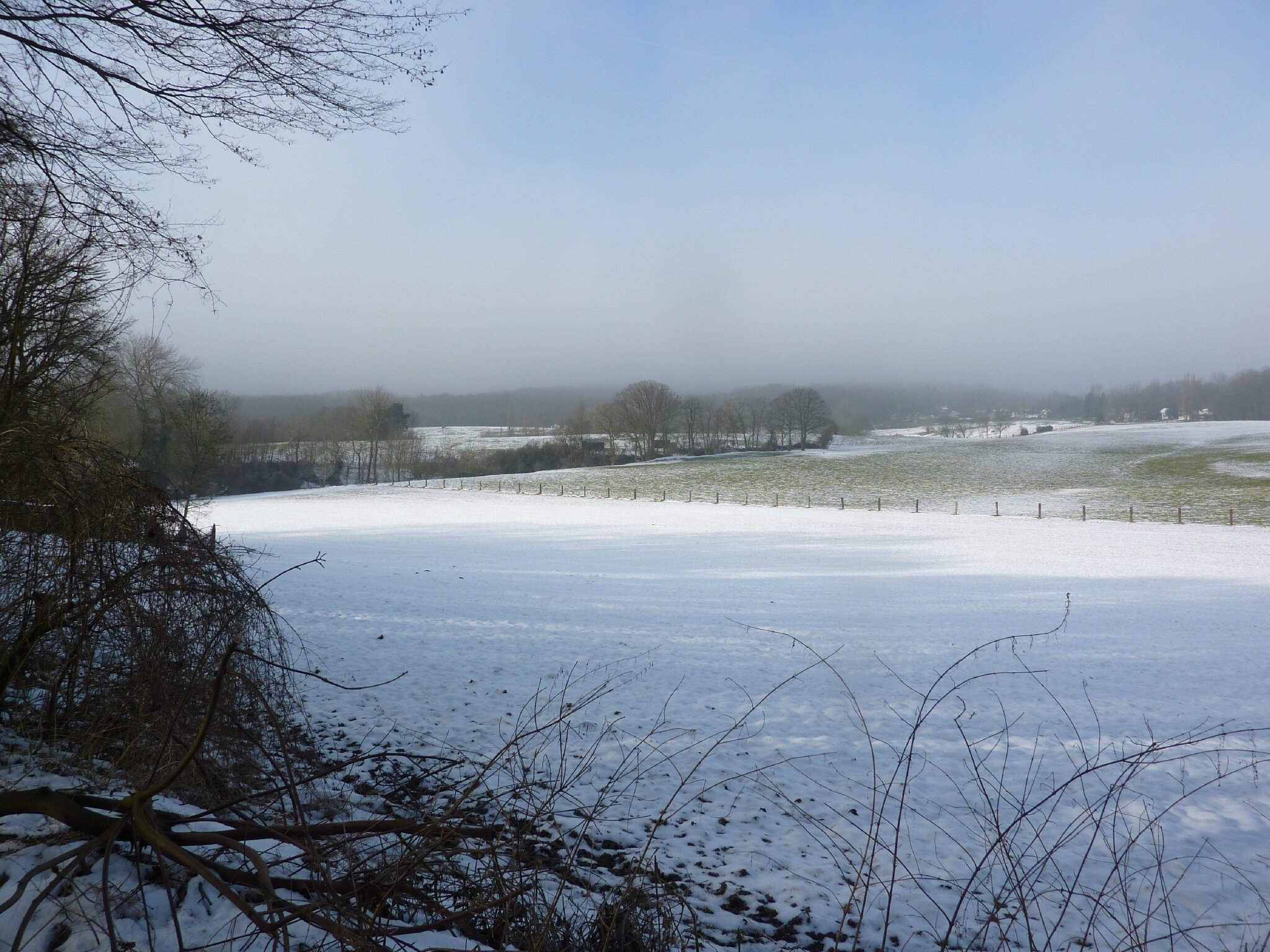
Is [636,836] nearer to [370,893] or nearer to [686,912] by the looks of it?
[686,912]

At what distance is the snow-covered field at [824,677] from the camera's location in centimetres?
484

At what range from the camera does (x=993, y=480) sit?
1960 inches

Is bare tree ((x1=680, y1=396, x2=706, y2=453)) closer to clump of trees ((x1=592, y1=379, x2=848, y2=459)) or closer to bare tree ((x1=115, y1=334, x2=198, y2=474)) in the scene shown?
clump of trees ((x1=592, y1=379, x2=848, y2=459))

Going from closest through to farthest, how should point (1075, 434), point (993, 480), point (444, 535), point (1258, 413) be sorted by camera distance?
point (444, 535) < point (993, 480) < point (1075, 434) < point (1258, 413)

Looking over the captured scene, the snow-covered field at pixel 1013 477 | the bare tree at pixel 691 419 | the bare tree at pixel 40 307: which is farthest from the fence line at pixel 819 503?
the bare tree at pixel 40 307

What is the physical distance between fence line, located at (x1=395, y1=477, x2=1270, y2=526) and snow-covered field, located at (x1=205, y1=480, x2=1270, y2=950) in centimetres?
995

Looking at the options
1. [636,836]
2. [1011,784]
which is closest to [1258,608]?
[1011,784]

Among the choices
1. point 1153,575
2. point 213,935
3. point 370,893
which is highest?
point 370,893

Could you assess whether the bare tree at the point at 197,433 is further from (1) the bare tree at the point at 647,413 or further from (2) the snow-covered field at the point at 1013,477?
(1) the bare tree at the point at 647,413

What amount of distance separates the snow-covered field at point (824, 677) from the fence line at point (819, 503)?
32.7ft

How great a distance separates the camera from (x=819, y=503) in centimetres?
4356

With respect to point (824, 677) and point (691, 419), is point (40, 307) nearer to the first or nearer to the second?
A: point (824, 677)

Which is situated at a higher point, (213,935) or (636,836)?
(213,935)

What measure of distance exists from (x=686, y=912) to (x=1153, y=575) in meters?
19.1
